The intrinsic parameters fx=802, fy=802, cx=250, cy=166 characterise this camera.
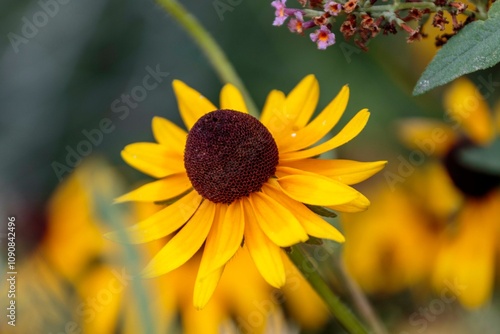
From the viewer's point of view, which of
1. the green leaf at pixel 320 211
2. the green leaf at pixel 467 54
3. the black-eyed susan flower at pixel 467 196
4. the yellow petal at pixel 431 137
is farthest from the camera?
the yellow petal at pixel 431 137

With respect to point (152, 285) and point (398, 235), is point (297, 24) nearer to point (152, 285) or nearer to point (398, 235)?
point (152, 285)

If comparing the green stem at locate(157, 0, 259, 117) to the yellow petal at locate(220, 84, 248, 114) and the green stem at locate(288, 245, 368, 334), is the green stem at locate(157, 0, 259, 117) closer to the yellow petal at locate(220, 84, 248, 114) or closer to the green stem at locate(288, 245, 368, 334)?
the yellow petal at locate(220, 84, 248, 114)

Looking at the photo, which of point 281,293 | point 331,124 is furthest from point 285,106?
point 281,293

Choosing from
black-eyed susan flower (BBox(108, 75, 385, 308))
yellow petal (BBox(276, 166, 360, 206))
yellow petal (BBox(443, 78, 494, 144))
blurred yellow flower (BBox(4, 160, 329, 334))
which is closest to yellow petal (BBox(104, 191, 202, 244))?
black-eyed susan flower (BBox(108, 75, 385, 308))

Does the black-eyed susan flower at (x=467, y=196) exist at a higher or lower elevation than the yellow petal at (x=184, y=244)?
lower

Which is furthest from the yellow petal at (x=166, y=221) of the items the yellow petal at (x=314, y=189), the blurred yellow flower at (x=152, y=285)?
the blurred yellow flower at (x=152, y=285)

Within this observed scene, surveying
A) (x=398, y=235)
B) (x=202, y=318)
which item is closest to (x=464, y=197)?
(x=398, y=235)

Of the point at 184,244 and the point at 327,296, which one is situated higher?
the point at 184,244

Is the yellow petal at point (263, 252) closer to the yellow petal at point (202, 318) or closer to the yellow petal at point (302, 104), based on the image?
the yellow petal at point (302, 104)
